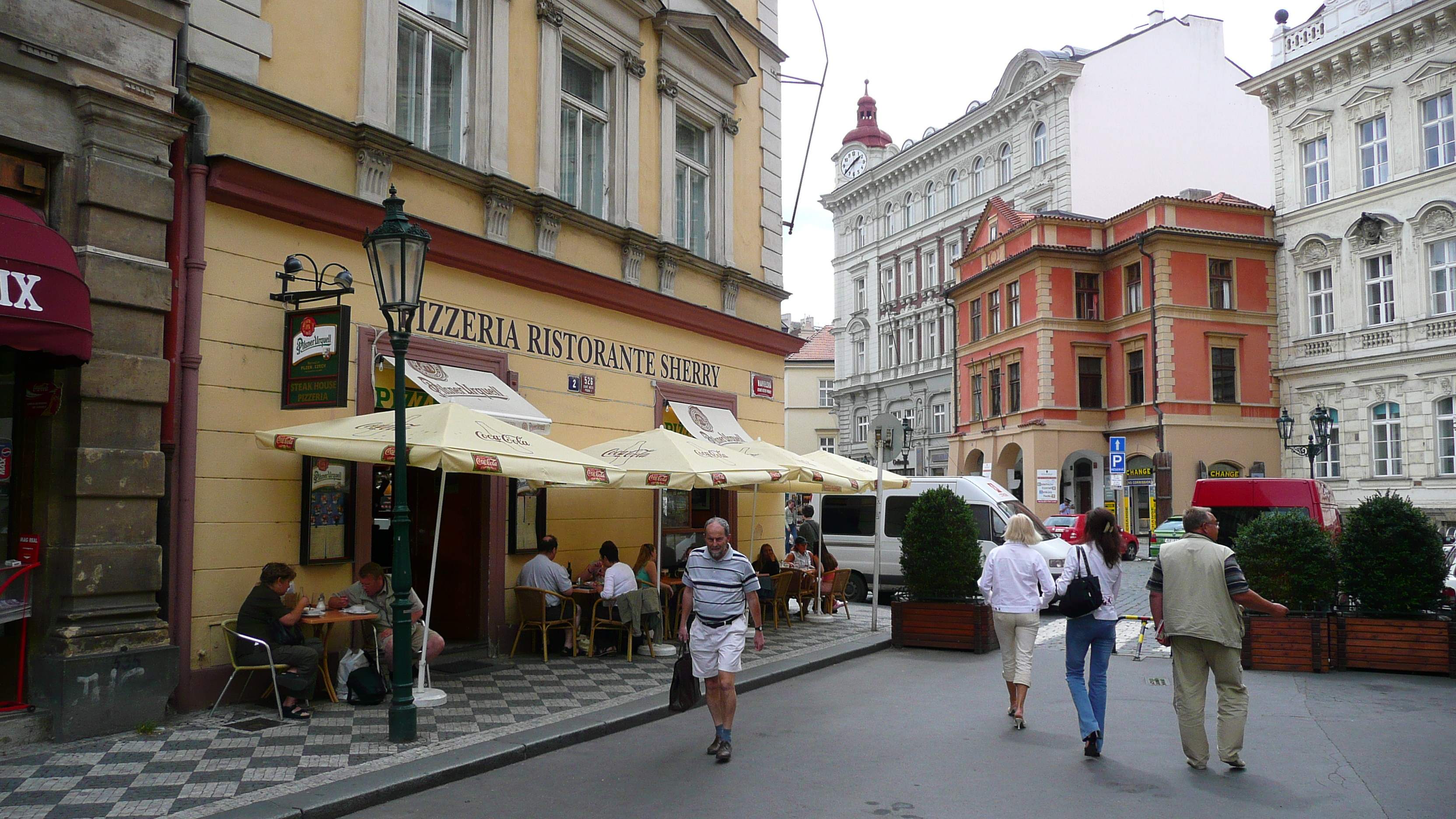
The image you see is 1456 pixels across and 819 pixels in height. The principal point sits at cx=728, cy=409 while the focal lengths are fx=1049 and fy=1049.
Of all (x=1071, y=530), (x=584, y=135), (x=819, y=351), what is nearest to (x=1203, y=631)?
(x=584, y=135)

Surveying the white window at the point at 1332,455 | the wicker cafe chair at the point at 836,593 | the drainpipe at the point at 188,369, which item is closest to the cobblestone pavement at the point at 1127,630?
the wicker cafe chair at the point at 836,593

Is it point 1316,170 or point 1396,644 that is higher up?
point 1316,170

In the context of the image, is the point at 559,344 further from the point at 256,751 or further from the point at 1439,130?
the point at 1439,130

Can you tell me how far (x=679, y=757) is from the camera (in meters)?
7.50

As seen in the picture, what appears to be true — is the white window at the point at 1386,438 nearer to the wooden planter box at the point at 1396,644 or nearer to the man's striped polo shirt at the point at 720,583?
the wooden planter box at the point at 1396,644

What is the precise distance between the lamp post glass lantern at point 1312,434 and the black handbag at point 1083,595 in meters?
22.6

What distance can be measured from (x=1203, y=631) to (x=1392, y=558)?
5.61 metres

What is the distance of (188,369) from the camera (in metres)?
8.45

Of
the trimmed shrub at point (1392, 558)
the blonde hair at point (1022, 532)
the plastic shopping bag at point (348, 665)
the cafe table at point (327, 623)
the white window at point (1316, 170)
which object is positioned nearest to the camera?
the cafe table at point (327, 623)

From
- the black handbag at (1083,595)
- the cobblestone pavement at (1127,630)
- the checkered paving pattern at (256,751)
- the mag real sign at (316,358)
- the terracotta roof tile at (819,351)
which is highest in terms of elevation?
the terracotta roof tile at (819,351)

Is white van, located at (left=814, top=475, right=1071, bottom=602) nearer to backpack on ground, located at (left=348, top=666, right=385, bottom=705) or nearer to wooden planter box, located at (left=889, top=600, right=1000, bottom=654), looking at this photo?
wooden planter box, located at (left=889, top=600, right=1000, bottom=654)

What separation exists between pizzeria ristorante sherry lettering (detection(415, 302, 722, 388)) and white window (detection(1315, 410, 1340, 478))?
26.0 metres

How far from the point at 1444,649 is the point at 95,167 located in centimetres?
1322

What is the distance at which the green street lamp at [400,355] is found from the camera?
24.7 ft
